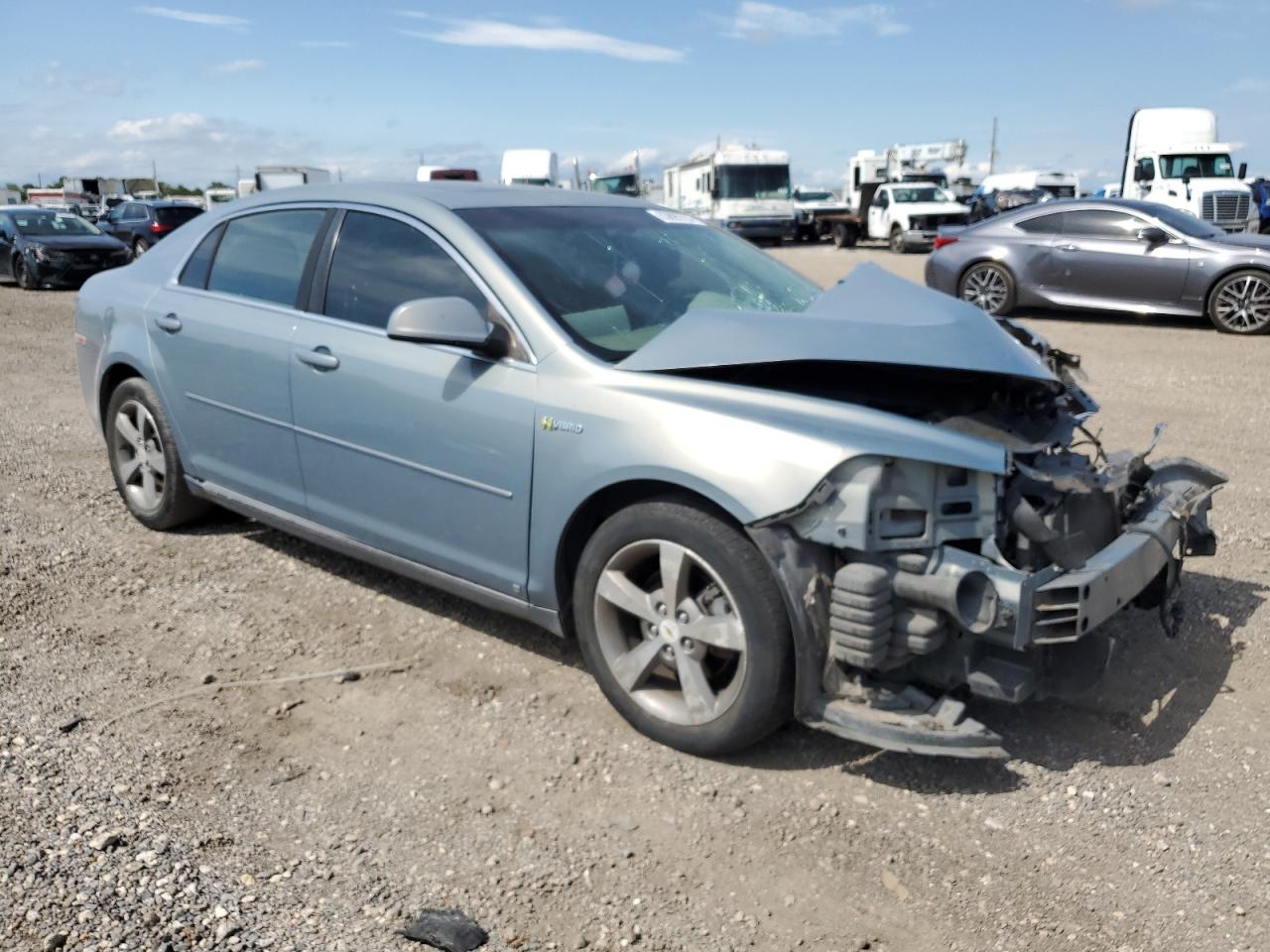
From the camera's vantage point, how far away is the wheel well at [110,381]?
530 centimetres

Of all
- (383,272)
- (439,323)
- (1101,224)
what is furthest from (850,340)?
(1101,224)

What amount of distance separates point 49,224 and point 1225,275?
18.8m

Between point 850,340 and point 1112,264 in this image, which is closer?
point 850,340

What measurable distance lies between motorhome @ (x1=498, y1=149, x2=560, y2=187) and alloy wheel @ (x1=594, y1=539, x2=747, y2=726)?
110 feet

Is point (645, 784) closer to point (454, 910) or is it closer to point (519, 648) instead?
point (454, 910)

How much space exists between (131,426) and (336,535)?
5.57ft

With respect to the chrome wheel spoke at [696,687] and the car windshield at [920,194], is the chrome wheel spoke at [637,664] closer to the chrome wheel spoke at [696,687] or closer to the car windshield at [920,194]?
the chrome wheel spoke at [696,687]

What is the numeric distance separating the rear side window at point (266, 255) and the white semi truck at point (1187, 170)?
2048 centimetres

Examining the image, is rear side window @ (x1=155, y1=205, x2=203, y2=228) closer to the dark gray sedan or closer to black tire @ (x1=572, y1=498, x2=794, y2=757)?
the dark gray sedan

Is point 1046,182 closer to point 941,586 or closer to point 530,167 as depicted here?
point 530,167

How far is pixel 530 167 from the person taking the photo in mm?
35938

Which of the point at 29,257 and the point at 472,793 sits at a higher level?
the point at 29,257

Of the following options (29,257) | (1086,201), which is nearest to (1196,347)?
(1086,201)

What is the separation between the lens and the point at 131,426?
17.4ft
